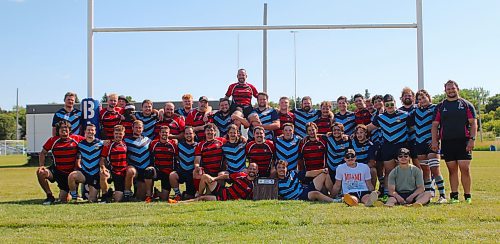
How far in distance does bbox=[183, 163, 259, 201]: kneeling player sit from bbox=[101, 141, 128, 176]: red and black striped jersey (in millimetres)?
1312

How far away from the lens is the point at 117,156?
8.40m

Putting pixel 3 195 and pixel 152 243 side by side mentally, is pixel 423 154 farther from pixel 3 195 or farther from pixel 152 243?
pixel 3 195

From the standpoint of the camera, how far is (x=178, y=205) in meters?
7.30

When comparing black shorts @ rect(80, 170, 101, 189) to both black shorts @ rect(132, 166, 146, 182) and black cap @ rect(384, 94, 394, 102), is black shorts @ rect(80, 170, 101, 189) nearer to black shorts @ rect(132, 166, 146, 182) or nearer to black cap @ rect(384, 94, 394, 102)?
black shorts @ rect(132, 166, 146, 182)

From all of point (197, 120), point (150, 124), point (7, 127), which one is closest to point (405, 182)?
point (197, 120)

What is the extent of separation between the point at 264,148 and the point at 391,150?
6.26 feet

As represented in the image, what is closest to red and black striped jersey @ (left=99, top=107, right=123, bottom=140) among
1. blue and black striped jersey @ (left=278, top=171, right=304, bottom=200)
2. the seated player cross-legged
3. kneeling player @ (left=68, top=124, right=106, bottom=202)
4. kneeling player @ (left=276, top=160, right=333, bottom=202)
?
kneeling player @ (left=68, top=124, right=106, bottom=202)

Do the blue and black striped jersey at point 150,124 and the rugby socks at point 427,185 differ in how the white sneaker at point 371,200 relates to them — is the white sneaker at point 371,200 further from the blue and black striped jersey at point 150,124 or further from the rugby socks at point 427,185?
the blue and black striped jersey at point 150,124

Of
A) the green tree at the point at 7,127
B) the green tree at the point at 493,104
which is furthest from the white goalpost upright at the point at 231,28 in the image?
the green tree at the point at 7,127

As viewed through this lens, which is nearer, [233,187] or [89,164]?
[233,187]

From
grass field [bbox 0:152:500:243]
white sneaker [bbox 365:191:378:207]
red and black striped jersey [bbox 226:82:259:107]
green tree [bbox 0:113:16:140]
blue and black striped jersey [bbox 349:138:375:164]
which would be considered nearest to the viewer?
grass field [bbox 0:152:500:243]

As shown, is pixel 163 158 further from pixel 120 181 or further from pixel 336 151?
pixel 336 151

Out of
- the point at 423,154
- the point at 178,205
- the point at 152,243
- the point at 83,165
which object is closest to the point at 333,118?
the point at 423,154

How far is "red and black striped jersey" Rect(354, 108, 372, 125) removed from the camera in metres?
8.80
